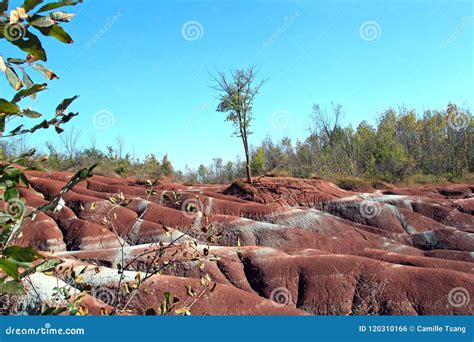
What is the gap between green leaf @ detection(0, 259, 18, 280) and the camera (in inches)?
48.0

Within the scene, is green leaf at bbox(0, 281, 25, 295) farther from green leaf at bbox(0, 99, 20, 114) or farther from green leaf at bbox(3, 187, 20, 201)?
green leaf at bbox(0, 99, 20, 114)

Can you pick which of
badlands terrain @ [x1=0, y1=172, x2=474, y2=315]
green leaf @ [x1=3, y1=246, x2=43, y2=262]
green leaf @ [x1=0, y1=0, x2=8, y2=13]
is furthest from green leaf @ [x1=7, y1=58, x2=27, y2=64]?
badlands terrain @ [x1=0, y1=172, x2=474, y2=315]

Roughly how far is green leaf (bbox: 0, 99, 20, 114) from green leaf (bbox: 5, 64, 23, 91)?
5 centimetres

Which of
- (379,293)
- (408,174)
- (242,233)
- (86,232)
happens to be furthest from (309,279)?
(408,174)

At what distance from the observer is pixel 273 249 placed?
45.9ft

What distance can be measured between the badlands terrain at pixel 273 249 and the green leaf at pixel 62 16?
5.36 feet

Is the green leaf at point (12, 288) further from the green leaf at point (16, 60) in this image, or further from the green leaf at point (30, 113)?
the green leaf at point (16, 60)

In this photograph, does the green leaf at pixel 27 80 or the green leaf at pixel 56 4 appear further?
the green leaf at pixel 27 80

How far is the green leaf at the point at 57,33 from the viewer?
123cm

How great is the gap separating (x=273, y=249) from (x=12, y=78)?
1316 centimetres

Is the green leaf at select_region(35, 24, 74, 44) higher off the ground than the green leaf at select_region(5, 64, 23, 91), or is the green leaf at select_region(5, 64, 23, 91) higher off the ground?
the green leaf at select_region(35, 24, 74, 44)

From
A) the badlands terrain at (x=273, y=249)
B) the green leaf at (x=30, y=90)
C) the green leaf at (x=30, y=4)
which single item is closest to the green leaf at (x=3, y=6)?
the green leaf at (x=30, y=4)

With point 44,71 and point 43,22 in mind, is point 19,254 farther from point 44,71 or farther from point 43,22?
point 43,22

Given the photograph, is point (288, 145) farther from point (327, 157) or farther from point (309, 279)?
point (309, 279)
